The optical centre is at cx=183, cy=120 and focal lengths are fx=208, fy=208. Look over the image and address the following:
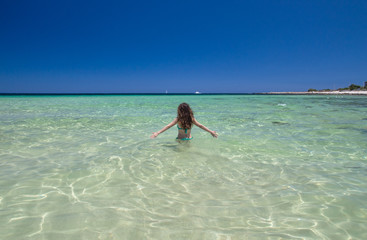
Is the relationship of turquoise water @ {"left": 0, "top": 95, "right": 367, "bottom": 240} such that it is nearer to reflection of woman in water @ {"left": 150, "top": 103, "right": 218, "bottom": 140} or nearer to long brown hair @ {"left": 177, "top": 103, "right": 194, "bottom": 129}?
reflection of woman in water @ {"left": 150, "top": 103, "right": 218, "bottom": 140}

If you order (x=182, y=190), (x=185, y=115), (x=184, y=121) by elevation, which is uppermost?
(x=185, y=115)

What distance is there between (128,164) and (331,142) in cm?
565

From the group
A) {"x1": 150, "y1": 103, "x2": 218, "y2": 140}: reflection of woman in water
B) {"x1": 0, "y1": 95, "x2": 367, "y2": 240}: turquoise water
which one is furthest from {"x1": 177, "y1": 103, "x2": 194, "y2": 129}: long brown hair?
{"x1": 0, "y1": 95, "x2": 367, "y2": 240}: turquoise water

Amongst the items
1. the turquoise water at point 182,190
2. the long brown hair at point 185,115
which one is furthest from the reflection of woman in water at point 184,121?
the turquoise water at point 182,190

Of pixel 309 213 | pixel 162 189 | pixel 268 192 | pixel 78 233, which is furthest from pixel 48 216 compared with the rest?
pixel 309 213

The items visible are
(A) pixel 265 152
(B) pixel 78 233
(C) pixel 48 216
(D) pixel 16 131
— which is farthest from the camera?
(D) pixel 16 131

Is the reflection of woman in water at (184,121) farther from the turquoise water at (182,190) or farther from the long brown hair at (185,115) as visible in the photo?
the turquoise water at (182,190)

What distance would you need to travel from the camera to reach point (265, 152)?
502 centimetres

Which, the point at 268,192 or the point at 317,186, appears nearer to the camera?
the point at 268,192

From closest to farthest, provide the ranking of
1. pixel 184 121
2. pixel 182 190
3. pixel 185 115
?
pixel 182 190
pixel 185 115
pixel 184 121

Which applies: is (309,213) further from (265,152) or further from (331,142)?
(331,142)

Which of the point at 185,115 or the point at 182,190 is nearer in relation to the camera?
the point at 182,190

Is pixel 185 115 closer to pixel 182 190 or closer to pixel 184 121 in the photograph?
pixel 184 121

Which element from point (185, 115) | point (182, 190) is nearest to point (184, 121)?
point (185, 115)
